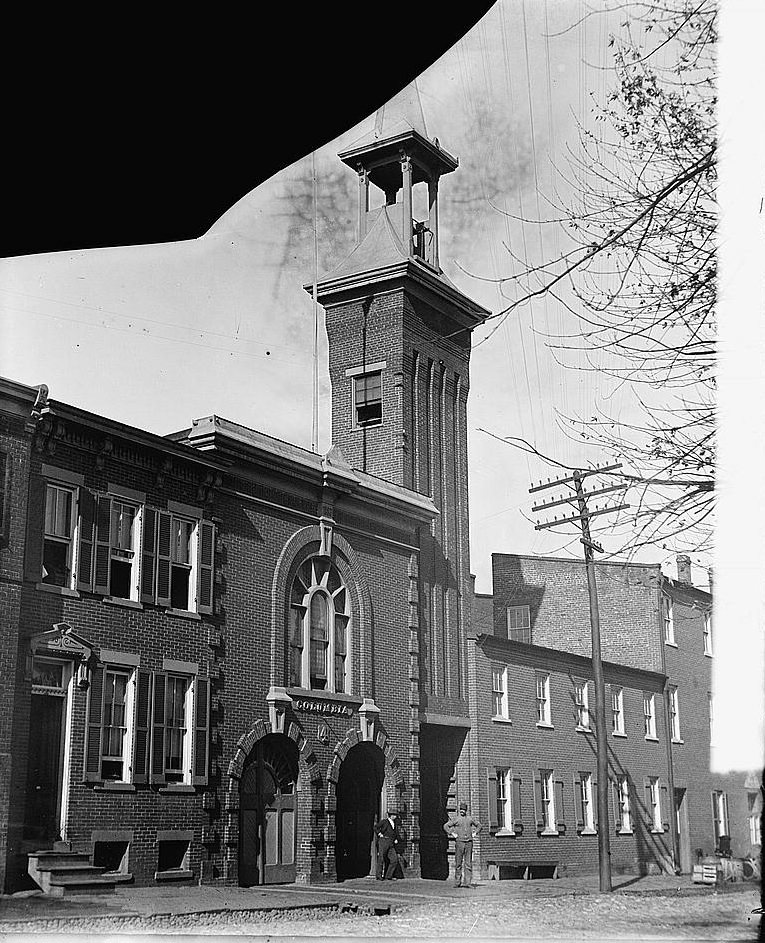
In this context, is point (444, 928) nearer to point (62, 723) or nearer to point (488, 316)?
point (62, 723)

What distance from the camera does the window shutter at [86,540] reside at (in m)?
4.64

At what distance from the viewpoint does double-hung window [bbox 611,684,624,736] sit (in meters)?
4.45

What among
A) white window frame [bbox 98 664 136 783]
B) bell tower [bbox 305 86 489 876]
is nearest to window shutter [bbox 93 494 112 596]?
white window frame [bbox 98 664 136 783]

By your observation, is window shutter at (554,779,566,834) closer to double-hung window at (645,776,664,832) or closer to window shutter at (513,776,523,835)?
window shutter at (513,776,523,835)

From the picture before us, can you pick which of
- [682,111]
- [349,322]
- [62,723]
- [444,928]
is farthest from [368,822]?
[682,111]

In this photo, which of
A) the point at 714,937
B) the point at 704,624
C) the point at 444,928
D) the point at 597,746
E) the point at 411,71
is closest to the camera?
the point at 411,71

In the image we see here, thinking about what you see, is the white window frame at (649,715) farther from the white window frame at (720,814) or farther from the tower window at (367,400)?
the tower window at (367,400)

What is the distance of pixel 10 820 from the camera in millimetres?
4332

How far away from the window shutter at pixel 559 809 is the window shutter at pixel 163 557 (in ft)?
5.92

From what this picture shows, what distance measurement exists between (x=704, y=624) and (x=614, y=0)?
7.06 ft

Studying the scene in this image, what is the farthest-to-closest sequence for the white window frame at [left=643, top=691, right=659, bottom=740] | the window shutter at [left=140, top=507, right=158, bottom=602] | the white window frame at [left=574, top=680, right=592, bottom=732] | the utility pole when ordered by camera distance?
the window shutter at [left=140, top=507, right=158, bottom=602], the white window frame at [left=574, top=680, right=592, bottom=732], the white window frame at [left=643, top=691, right=659, bottom=740], the utility pole

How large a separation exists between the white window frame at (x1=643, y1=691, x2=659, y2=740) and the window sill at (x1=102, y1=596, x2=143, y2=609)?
6.91 ft

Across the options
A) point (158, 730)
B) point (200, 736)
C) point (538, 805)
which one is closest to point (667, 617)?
point (538, 805)

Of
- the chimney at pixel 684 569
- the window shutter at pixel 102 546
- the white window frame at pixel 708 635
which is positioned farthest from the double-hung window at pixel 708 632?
the window shutter at pixel 102 546
